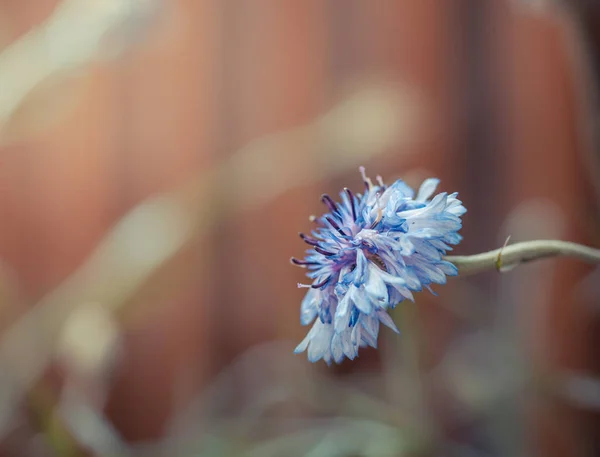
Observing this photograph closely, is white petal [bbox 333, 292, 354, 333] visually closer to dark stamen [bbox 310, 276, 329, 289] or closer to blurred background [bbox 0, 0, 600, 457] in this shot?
dark stamen [bbox 310, 276, 329, 289]

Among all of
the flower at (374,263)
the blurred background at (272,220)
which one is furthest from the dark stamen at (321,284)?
the blurred background at (272,220)

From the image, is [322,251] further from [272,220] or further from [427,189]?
[272,220]

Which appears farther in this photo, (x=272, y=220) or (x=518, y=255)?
(x=272, y=220)

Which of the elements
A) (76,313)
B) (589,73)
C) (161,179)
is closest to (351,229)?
(589,73)

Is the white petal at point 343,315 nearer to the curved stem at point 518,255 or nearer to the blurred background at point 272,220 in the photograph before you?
the curved stem at point 518,255

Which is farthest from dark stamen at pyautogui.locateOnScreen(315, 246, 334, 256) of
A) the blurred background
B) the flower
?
the blurred background

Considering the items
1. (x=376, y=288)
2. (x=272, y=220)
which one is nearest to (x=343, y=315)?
(x=376, y=288)

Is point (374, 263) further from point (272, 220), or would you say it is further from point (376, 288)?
point (272, 220)
